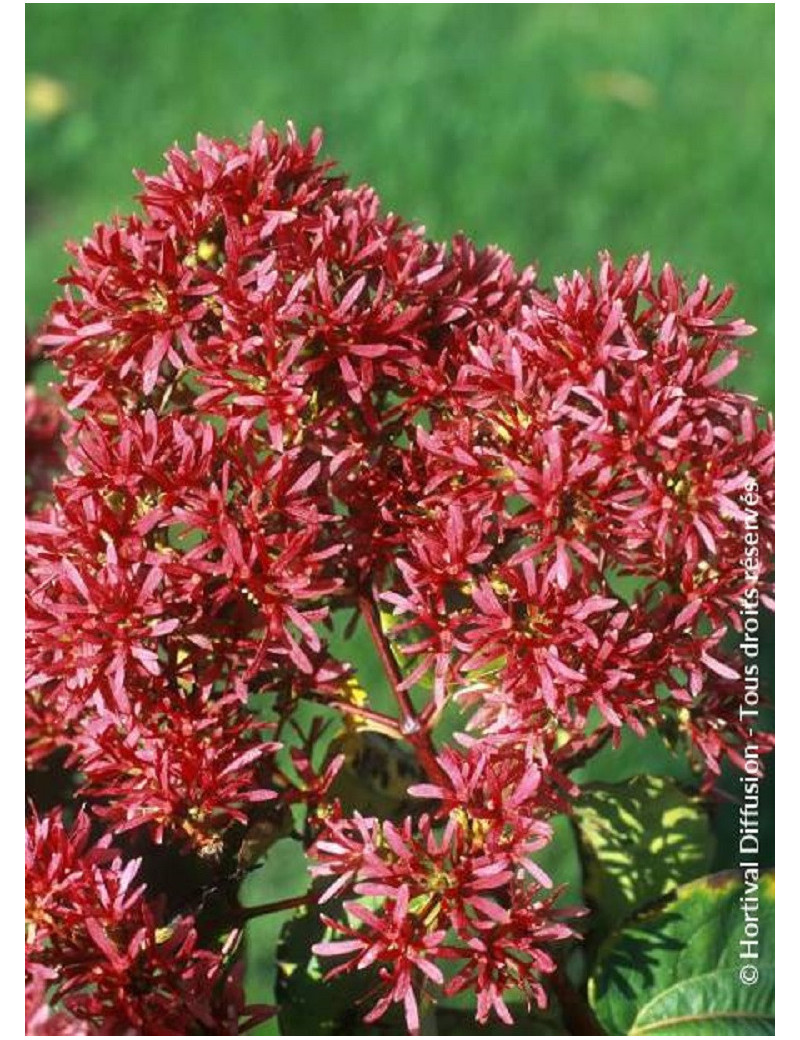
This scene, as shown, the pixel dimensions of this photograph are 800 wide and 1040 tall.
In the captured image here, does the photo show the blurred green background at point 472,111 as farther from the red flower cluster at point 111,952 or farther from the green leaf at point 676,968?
the red flower cluster at point 111,952

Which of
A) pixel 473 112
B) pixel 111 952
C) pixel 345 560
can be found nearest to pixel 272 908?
pixel 111 952

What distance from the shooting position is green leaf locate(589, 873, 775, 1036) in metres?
1.31

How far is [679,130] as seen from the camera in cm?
392

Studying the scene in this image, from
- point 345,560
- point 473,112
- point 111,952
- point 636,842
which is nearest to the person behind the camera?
point 111,952

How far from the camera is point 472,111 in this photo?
395cm

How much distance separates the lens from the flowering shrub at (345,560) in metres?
1.14

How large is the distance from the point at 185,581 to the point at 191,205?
1.01ft

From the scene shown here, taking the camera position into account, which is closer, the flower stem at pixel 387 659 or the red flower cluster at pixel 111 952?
the red flower cluster at pixel 111 952

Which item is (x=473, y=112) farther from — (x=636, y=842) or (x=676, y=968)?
(x=676, y=968)

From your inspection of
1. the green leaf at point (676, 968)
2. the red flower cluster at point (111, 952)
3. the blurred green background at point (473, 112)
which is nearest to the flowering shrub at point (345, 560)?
the red flower cluster at point (111, 952)

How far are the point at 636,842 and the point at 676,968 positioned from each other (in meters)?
0.12

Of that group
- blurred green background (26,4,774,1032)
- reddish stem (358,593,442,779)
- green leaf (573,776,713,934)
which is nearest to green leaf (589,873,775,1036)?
green leaf (573,776,713,934)

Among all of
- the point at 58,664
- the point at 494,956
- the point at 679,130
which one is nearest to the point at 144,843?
the point at 58,664

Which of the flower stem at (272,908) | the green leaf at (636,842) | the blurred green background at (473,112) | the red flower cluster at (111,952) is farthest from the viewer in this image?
the blurred green background at (473,112)
